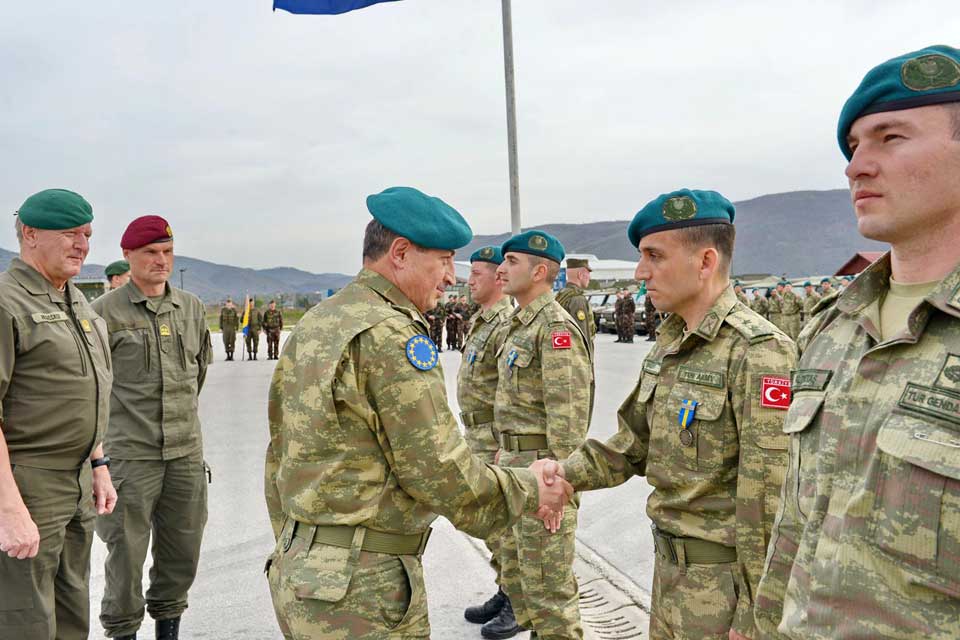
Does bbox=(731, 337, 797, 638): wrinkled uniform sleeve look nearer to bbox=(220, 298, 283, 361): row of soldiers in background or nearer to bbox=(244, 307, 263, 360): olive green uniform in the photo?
bbox=(220, 298, 283, 361): row of soldiers in background

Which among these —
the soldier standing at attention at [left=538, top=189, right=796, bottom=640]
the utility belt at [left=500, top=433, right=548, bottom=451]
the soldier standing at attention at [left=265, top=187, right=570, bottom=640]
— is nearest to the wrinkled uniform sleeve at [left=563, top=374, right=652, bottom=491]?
the soldier standing at attention at [left=538, top=189, right=796, bottom=640]

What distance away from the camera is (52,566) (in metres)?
2.91

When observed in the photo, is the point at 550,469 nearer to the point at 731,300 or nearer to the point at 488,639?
the point at 731,300

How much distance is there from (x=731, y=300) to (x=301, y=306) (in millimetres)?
63146

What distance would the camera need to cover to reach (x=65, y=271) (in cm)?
317

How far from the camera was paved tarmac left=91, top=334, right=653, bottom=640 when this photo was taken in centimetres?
395

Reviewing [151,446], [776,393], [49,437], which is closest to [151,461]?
[151,446]

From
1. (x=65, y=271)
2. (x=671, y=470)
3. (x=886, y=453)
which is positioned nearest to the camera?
(x=886, y=453)

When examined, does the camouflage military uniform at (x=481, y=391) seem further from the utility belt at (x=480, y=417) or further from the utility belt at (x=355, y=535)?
the utility belt at (x=355, y=535)

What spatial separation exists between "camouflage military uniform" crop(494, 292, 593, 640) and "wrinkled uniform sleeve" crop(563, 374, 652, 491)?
0.86m

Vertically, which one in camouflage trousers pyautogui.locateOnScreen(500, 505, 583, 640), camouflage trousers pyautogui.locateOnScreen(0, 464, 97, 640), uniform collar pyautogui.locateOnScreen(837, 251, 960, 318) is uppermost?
uniform collar pyautogui.locateOnScreen(837, 251, 960, 318)

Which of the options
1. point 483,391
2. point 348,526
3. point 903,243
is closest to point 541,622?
point 483,391

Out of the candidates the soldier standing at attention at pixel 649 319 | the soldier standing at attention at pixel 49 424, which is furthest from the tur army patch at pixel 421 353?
the soldier standing at attention at pixel 649 319

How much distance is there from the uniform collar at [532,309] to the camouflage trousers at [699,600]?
5.99 feet
